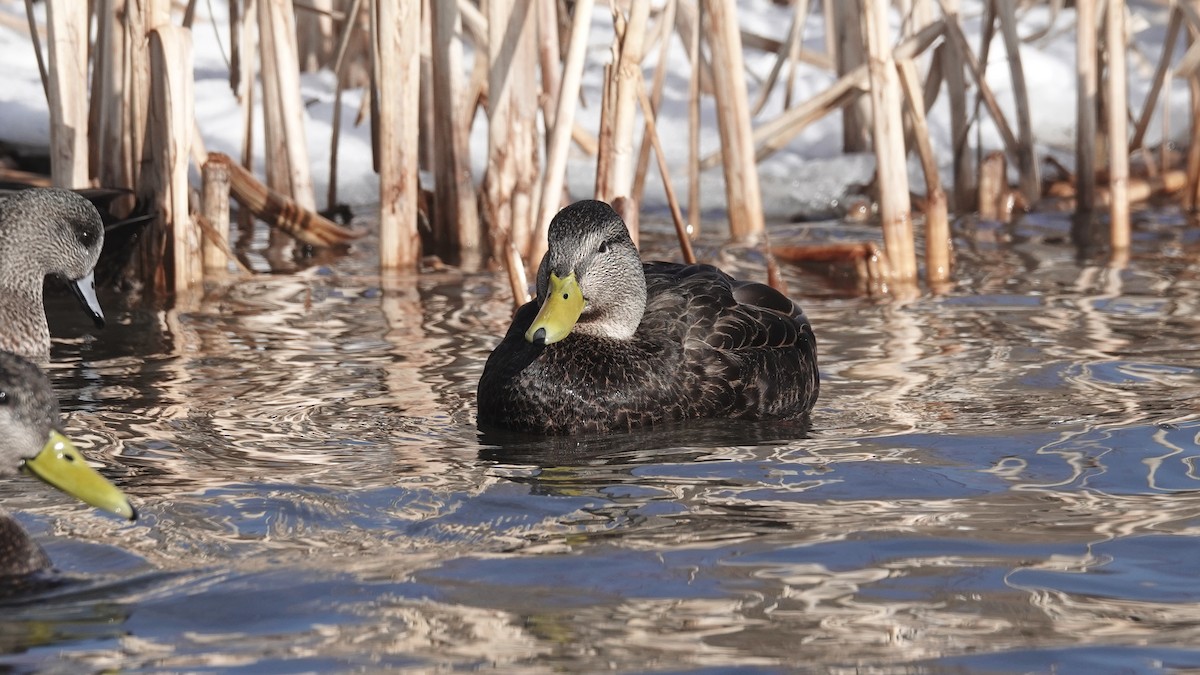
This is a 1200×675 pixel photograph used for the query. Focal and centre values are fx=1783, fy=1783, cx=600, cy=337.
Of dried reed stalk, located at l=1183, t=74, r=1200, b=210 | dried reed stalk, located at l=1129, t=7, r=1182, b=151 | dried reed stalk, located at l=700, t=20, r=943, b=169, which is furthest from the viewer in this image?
dried reed stalk, located at l=1183, t=74, r=1200, b=210

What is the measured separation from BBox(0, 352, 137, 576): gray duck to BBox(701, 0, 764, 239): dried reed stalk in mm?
4496

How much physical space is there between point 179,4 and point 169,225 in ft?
12.2

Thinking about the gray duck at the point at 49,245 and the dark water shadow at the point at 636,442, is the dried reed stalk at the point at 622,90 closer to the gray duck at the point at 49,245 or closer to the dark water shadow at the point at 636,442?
the dark water shadow at the point at 636,442

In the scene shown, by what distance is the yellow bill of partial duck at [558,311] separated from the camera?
19.9 feet

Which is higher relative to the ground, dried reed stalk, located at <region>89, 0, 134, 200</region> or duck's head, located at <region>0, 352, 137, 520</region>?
dried reed stalk, located at <region>89, 0, 134, 200</region>

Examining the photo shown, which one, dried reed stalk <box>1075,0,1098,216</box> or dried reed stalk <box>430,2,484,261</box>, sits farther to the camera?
dried reed stalk <box>1075,0,1098,216</box>

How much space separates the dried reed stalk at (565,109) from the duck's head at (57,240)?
197 cm

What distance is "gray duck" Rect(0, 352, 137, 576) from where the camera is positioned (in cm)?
446

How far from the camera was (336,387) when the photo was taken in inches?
272

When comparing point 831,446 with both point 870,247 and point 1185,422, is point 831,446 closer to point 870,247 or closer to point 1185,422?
point 1185,422

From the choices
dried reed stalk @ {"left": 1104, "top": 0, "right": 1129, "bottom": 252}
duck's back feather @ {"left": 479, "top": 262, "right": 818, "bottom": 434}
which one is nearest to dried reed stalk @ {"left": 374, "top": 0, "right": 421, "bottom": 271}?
duck's back feather @ {"left": 479, "top": 262, "right": 818, "bottom": 434}

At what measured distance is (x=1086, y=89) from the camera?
32.5 feet

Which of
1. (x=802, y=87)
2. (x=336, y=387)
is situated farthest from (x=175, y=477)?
(x=802, y=87)

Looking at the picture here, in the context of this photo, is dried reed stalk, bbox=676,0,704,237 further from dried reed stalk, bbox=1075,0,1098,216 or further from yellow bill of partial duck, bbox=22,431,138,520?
yellow bill of partial duck, bbox=22,431,138,520
